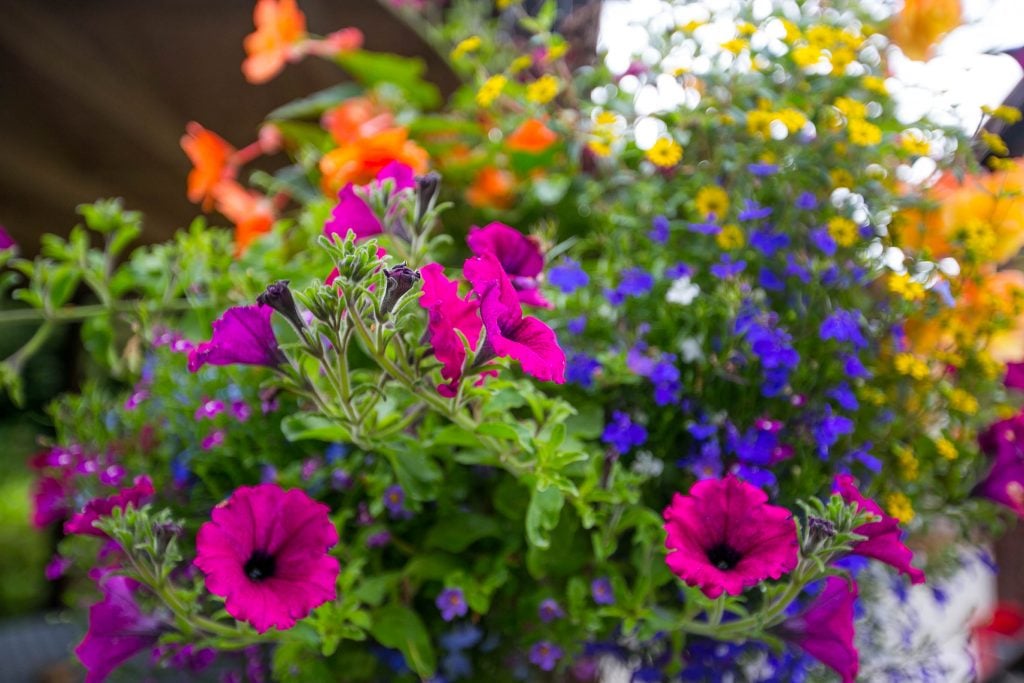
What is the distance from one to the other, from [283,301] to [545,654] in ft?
0.89

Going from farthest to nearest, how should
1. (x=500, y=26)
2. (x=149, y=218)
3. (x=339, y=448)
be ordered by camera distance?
(x=149, y=218) → (x=500, y=26) → (x=339, y=448)

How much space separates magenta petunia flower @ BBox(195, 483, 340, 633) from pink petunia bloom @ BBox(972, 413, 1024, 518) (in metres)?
0.42

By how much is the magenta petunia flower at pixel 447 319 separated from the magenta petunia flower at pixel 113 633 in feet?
0.70

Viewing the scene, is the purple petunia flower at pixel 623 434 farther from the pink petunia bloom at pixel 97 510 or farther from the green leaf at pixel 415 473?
the pink petunia bloom at pixel 97 510

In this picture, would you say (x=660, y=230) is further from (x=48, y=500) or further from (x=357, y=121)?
(x=48, y=500)

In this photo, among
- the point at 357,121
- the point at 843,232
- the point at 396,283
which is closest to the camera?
the point at 396,283

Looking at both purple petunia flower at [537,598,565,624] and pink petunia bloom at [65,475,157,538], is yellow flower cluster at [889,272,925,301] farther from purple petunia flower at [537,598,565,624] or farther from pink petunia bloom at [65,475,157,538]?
pink petunia bloom at [65,475,157,538]

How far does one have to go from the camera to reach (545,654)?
46 cm

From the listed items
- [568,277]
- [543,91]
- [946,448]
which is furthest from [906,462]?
[543,91]

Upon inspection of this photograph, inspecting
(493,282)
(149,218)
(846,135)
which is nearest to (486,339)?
(493,282)

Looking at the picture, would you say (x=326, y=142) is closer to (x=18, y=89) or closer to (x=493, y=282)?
(x=18, y=89)

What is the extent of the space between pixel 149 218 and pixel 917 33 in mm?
898

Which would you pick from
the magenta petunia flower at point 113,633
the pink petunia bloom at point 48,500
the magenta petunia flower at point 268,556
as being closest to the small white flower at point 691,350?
the magenta petunia flower at point 268,556

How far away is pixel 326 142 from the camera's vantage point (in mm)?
791
